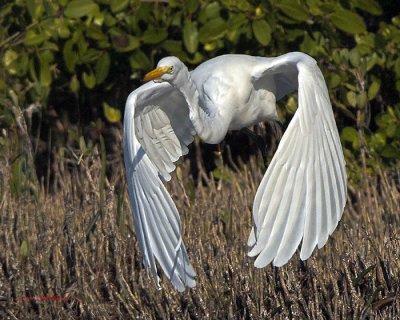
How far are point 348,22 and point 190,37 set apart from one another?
75cm

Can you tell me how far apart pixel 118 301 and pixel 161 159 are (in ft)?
1.68

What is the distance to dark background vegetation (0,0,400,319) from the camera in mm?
3688

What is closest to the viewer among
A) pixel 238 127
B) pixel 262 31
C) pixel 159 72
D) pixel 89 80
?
pixel 159 72

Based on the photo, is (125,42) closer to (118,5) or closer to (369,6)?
(118,5)

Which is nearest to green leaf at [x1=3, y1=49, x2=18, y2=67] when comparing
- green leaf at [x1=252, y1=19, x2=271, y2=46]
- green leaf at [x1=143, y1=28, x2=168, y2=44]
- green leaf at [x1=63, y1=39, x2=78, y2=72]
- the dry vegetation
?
green leaf at [x1=63, y1=39, x2=78, y2=72]

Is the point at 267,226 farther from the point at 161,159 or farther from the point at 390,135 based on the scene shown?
the point at 390,135

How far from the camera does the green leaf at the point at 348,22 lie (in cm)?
520

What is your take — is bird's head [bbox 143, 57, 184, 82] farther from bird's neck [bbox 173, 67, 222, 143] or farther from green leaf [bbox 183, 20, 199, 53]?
green leaf [bbox 183, 20, 199, 53]

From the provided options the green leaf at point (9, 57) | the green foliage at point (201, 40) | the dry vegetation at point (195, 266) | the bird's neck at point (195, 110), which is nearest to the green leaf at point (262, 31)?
the green foliage at point (201, 40)

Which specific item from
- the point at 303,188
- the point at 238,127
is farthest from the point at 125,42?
the point at 303,188

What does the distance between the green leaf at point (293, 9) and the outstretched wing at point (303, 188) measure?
1.71 m

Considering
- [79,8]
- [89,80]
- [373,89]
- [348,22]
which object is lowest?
[373,89]

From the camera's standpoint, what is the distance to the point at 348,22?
205 inches

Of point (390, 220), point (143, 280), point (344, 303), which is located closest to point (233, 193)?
point (390, 220)
